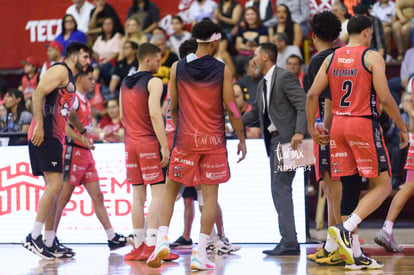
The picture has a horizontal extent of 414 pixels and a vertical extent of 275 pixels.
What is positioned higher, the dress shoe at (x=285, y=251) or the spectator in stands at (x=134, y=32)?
the spectator in stands at (x=134, y=32)

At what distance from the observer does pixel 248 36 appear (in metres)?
13.7

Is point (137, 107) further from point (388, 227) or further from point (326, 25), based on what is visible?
point (388, 227)

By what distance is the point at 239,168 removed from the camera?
9.85 metres

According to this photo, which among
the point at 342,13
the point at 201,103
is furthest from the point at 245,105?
the point at 201,103

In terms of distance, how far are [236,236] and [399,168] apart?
10.5ft

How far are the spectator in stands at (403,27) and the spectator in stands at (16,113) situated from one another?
19.8 feet

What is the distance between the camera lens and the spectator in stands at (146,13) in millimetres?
15161

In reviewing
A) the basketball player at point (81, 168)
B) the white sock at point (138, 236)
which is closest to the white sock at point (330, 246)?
the white sock at point (138, 236)

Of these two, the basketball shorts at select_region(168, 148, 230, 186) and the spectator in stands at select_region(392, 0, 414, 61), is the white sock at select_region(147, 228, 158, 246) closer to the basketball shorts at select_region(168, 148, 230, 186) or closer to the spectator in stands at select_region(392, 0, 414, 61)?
the basketball shorts at select_region(168, 148, 230, 186)

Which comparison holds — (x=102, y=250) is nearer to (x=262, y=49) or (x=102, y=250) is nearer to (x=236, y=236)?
(x=236, y=236)

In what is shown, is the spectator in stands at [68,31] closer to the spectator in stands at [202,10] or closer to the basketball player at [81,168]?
the spectator in stands at [202,10]

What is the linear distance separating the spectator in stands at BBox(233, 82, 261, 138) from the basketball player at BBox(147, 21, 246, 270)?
10.6 ft

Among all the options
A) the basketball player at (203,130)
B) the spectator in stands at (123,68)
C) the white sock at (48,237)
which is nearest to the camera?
the basketball player at (203,130)

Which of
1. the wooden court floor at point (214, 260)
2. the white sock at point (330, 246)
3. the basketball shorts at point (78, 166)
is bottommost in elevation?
the wooden court floor at point (214, 260)
